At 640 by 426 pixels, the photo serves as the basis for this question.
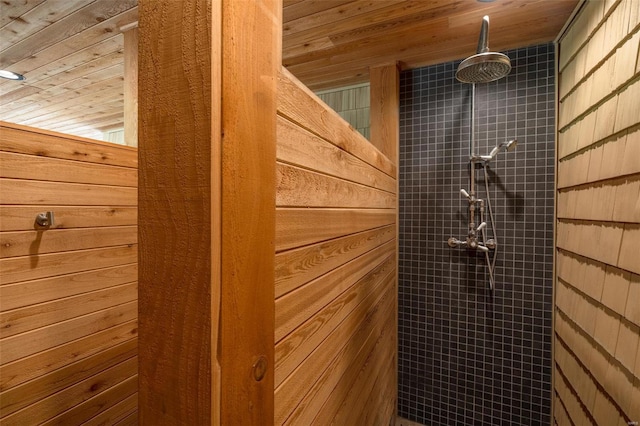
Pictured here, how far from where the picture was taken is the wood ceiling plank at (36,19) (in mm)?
1604

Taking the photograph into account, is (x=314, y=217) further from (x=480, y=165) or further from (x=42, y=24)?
(x=42, y=24)

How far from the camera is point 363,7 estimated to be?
5.18 ft

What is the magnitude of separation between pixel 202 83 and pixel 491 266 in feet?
7.09

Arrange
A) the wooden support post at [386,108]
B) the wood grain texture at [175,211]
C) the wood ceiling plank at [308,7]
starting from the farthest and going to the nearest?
the wooden support post at [386,108]
the wood ceiling plank at [308,7]
the wood grain texture at [175,211]

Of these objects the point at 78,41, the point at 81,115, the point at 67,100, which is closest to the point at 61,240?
the point at 78,41

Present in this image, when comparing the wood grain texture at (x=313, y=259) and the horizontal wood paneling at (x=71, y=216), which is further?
the horizontal wood paneling at (x=71, y=216)

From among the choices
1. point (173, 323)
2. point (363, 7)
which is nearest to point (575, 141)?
point (363, 7)

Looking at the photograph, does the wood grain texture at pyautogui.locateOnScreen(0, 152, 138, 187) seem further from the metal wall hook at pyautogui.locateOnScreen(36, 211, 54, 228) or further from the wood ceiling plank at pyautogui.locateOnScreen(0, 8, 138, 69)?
the wood ceiling plank at pyautogui.locateOnScreen(0, 8, 138, 69)

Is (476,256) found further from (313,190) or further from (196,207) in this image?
(196,207)

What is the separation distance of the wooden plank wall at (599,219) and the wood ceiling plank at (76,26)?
7.58ft

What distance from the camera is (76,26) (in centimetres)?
178

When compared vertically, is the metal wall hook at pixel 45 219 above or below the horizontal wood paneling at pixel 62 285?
above

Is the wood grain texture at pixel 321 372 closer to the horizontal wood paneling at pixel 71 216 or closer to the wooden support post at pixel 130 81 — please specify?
the horizontal wood paneling at pixel 71 216

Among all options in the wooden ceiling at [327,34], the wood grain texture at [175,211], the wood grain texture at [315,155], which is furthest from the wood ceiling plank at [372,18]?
the wood grain texture at [175,211]
